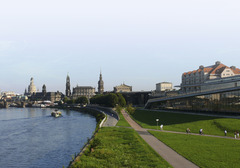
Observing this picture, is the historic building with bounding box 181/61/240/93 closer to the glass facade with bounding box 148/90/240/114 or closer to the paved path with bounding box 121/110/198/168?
the glass facade with bounding box 148/90/240/114

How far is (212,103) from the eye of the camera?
66.7 metres

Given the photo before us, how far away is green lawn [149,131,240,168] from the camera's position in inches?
1005

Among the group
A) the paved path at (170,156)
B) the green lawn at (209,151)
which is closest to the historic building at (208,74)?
the green lawn at (209,151)

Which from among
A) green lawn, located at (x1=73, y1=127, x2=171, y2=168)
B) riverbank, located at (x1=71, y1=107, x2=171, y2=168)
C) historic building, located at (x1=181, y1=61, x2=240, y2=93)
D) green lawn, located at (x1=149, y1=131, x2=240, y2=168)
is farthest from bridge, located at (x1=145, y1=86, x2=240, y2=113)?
green lawn, located at (x1=73, y1=127, x2=171, y2=168)

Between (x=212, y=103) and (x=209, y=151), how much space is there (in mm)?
38747

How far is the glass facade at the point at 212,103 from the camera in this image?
5988 cm

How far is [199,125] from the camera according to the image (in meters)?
55.2

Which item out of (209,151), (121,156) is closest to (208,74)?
(209,151)

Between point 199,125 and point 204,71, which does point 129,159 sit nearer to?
point 199,125

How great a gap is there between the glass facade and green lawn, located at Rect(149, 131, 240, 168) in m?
25.8

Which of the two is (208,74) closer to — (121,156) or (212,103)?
(212,103)

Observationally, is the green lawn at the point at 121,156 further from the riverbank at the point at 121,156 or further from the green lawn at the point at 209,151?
the green lawn at the point at 209,151

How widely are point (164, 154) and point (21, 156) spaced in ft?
91.3

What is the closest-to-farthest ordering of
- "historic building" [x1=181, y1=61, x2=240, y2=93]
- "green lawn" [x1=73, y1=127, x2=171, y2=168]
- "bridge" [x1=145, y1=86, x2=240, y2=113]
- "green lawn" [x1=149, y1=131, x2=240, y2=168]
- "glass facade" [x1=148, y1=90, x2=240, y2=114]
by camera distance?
"green lawn" [x1=73, y1=127, x2=171, y2=168] < "green lawn" [x1=149, y1=131, x2=240, y2=168] < "glass facade" [x1=148, y1=90, x2=240, y2=114] < "bridge" [x1=145, y1=86, x2=240, y2=113] < "historic building" [x1=181, y1=61, x2=240, y2=93]
